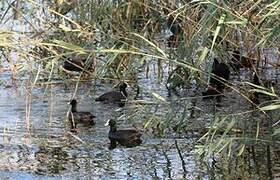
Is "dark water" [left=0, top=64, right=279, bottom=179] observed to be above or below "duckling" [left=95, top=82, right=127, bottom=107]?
below

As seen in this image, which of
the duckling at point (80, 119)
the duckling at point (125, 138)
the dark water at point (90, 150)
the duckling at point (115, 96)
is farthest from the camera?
the duckling at point (115, 96)

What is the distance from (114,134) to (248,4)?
1953 millimetres

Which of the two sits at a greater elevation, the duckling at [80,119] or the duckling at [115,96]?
the duckling at [115,96]

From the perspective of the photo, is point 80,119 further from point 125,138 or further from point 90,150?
point 90,150

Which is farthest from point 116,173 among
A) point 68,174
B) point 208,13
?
point 208,13

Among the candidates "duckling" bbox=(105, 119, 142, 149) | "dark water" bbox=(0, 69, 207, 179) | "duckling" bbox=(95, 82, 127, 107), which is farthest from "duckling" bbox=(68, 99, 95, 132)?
"duckling" bbox=(105, 119, 142, 149)

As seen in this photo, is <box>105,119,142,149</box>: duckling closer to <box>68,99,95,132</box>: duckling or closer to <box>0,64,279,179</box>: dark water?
<box>0,64,279,179</box>: dark water

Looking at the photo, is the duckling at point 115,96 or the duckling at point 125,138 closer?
the duckling at point 125,138

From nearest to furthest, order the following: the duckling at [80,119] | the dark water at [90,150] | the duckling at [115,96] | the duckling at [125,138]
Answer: the dark water at [90,150], the duckling at [125,138], the duckling at [80,119], the duckling at [115,96]

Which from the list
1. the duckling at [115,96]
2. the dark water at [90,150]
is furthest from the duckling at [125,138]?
the duckling at [115,96]

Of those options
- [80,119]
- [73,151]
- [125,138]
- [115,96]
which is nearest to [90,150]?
[73,151]

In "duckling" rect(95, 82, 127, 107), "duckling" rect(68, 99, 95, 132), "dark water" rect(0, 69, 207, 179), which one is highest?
"duckling" rect(95, 82, 127, 107)

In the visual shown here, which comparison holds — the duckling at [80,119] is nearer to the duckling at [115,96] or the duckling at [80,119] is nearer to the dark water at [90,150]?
the dark water at [90,150]

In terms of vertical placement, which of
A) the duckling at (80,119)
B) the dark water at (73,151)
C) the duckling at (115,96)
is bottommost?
the dark water at (73,151)
